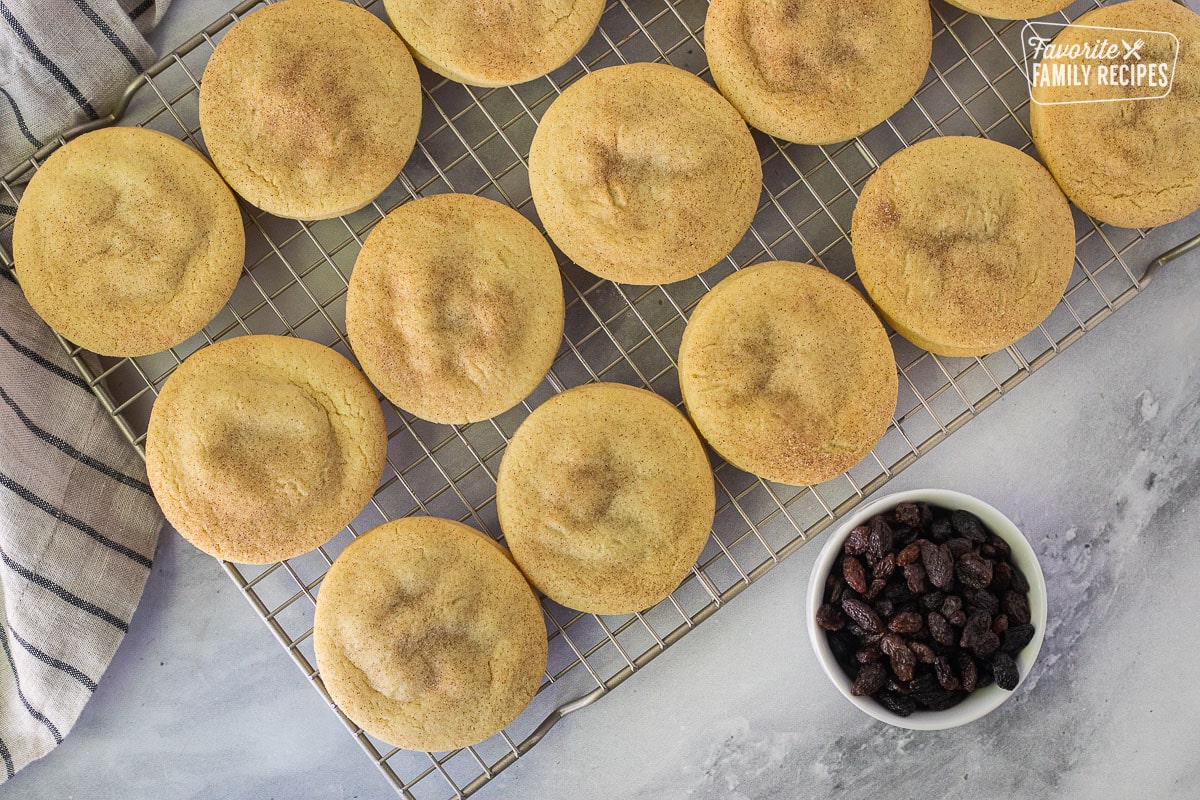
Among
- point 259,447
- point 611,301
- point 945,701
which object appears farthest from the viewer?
point 611,301

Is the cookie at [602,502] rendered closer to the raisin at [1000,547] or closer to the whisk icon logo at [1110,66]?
the raisin at [1000,547]

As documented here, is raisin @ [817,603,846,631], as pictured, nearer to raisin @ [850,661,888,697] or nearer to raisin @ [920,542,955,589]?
raisin @ [850,661,888,697]

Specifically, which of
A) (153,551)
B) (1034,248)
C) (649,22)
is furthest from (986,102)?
(153,551)

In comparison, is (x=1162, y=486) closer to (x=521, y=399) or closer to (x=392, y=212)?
(x=521, y=399)

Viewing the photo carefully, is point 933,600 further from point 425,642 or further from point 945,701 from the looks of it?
point 425,642

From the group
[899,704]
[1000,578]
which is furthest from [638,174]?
[899,704]

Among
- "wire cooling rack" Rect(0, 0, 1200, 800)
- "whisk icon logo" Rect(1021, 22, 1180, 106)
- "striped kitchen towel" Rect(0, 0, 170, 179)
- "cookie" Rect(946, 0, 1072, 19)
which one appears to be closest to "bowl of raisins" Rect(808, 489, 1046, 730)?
"wire cooling rack" Rect(0, 0, 1200, 800)
